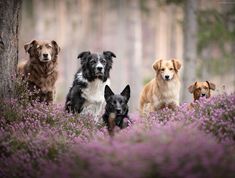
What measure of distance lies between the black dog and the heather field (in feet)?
0.74

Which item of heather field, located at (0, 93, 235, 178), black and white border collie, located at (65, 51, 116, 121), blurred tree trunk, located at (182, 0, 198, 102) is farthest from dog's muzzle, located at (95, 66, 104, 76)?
blurred tree trunk, located at (182, 0, 198, 102)

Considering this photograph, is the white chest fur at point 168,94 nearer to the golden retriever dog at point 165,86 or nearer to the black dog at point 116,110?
the golden retriever dog at point 165,86

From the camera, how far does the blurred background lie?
26.6 m

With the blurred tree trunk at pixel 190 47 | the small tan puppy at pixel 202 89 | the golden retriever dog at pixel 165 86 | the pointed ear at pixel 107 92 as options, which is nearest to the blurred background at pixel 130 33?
the blurred tree trunk at pixel 190 47

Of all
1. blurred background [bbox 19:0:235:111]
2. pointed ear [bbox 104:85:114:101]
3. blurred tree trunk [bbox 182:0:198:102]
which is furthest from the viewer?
blurred background [bbox 19:0:235:111]

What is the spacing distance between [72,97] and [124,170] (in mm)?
5067

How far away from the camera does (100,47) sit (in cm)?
5706

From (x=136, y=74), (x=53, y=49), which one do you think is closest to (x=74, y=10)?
(x=136, y=74)

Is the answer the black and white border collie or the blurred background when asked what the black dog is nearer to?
the black and white border collie

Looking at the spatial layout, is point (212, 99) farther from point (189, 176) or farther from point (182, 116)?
point (189, 176)

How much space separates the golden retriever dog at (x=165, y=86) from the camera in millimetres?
11578

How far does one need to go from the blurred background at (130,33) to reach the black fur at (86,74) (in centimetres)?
926

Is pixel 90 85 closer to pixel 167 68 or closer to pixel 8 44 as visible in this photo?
pixel 167 68

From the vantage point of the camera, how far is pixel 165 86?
11664 mm
